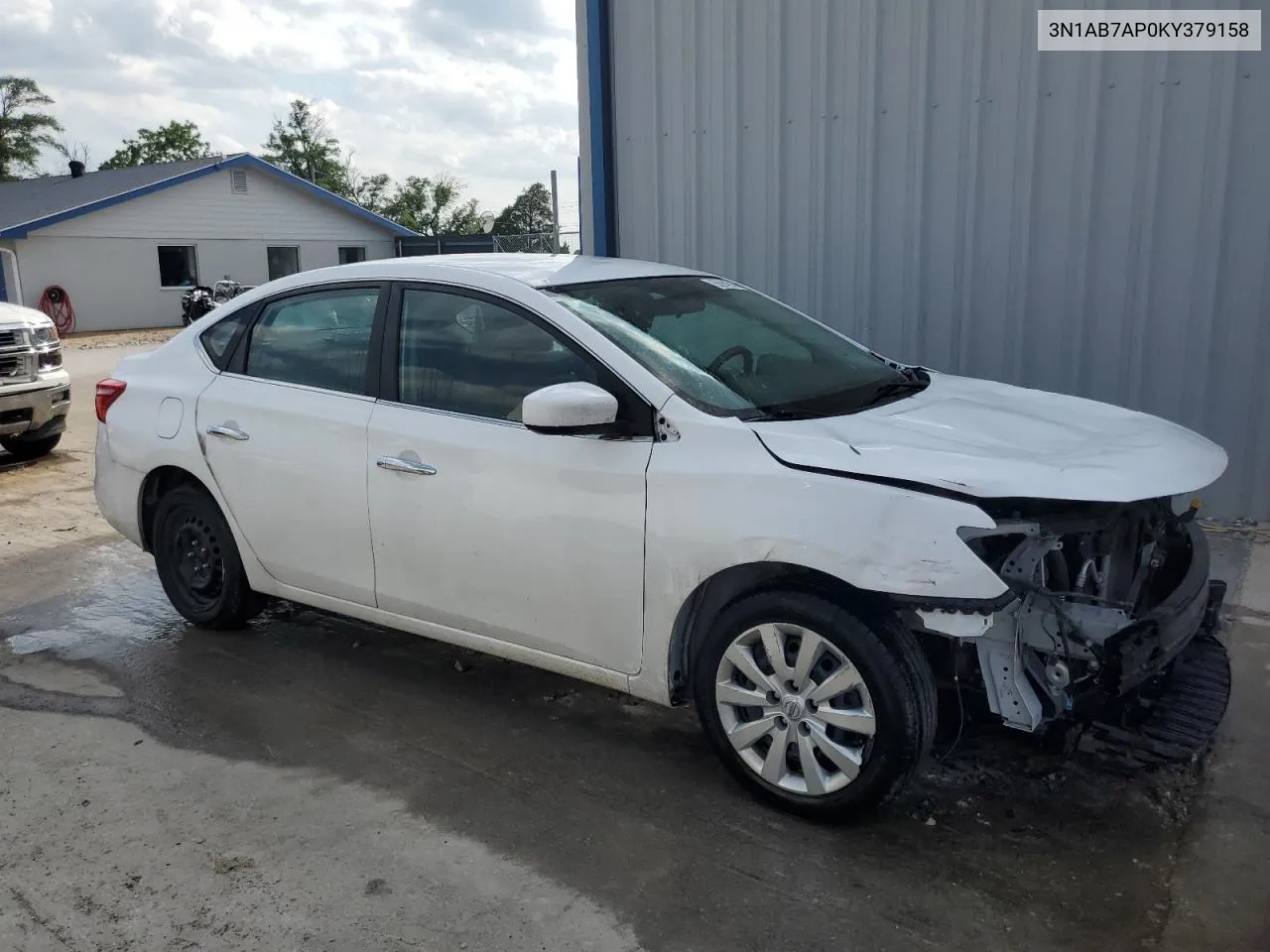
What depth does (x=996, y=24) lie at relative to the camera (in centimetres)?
651

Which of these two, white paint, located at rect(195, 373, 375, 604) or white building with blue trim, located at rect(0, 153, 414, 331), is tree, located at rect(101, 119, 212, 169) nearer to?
white building with blue trim, located at rect(0, 153, 414, 331)

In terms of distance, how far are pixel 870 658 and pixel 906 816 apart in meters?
0.65

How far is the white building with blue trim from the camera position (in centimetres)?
2711

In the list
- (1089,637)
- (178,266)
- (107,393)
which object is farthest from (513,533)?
(178,266)

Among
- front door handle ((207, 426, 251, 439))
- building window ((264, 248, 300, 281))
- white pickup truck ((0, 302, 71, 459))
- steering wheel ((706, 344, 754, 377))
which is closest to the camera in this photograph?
steering wheel ((706, 344, 754, 377))

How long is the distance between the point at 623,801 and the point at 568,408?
129cm

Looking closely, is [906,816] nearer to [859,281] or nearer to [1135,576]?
[1135,576]

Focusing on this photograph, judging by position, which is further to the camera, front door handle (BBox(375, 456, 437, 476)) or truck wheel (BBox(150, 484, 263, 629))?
truck wheel (BBox(150, 484, 263, 629))

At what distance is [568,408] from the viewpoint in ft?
11.2

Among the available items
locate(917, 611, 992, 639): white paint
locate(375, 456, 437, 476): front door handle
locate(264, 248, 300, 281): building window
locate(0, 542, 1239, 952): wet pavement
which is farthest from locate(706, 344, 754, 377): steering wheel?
locate(264, 248, 300, 281): building window

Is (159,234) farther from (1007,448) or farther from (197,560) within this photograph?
(1007,448)

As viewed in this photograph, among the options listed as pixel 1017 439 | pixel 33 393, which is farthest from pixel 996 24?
pixel 33 393

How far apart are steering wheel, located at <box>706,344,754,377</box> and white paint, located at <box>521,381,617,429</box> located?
489 mm

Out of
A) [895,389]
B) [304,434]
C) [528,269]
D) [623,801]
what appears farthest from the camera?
[304,434]
